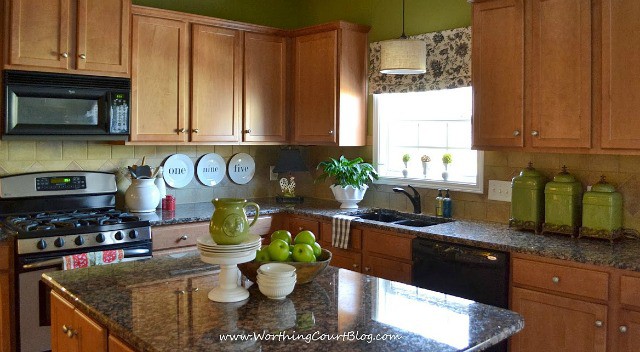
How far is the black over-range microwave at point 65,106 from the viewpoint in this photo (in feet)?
11.1

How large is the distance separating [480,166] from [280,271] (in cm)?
230

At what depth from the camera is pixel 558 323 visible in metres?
2.77

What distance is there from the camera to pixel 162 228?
3.69m

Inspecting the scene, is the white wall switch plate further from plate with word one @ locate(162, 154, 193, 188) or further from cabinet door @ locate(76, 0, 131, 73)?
cabinet door @ locate(76, 0, 131, 73)

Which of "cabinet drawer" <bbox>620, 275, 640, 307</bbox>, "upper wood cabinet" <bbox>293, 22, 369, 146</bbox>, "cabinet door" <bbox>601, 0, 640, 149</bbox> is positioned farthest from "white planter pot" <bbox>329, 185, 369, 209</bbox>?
"cabinet drawer" <bbox>620, 275, 640, 307</bbox>

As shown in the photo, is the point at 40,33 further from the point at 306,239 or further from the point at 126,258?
the point at 306,239

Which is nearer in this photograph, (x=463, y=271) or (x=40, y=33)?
(x=463, y=271)

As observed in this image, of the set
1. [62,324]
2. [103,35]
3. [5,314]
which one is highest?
[103,35]

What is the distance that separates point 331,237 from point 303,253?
2.00m

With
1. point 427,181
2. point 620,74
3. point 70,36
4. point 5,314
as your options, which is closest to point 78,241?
point 5,314

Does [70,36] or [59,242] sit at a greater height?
[70,36]

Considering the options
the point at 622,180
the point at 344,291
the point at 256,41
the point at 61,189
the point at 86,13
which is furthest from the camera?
the point at 256,41

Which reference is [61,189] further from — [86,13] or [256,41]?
[256,41]

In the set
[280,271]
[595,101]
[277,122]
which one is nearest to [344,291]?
[280,271]
